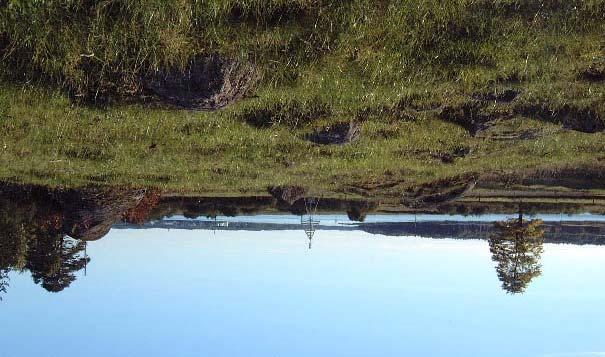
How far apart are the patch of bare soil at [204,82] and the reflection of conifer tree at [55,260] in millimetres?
8351

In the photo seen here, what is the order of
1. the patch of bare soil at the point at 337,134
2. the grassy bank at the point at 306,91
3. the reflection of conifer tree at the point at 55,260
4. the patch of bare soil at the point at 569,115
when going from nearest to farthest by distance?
the grassy bank at the point at 306,91 < the patch of bare soil at the point at 337,134 < the patch of bare soil at the point at 569,115 < the reflection of conifer tree at the point at 55,260

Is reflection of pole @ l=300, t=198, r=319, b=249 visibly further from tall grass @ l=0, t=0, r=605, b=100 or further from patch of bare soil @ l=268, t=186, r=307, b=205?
tall grass @ l=0, t=0, r=605, b=100

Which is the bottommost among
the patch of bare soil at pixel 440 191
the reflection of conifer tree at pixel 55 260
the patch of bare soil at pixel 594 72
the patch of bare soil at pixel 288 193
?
the reflection of conifer tree at pixel 55 260

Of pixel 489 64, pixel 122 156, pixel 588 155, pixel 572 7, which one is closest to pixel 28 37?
pixel 122 156

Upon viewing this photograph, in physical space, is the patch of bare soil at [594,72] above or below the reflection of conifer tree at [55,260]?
→ above

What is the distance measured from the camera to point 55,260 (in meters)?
19.3

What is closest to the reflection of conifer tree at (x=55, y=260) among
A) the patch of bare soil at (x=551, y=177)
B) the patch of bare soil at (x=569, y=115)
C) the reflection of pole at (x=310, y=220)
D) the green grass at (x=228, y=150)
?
the green grass at (x=228, y=150)

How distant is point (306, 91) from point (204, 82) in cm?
257

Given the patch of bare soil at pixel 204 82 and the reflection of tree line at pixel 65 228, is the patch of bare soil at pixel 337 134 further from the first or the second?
the reflection of tree line at pixel 65 228

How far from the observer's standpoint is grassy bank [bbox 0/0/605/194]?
10.9 m

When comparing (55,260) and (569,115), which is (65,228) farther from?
(569,115)

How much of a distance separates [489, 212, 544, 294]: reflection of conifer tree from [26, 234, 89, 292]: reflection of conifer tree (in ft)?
48.0

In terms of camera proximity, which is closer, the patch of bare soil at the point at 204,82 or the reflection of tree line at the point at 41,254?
the patch of bare soil at the point at 204,82

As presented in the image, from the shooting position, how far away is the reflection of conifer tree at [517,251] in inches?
801
